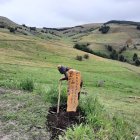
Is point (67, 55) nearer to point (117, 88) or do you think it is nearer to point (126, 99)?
point (117, 88)

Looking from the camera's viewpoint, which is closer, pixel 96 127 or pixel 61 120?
pixel 96 127

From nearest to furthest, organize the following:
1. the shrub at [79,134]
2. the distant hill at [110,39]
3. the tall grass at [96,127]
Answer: the shrub at [79,134], the tall grass at [96,127], the distant hill at [110,39]

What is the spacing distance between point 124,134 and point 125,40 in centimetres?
Result: 12102

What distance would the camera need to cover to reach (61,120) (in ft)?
55.6

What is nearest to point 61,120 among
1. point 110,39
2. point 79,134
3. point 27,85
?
point 79,134

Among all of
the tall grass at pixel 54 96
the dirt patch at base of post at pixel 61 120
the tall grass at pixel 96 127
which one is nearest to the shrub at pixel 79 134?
the tall grass at pixel 96 127

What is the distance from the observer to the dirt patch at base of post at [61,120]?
16017 millimetres

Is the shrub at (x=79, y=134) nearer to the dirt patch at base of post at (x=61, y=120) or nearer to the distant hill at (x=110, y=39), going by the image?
the dirt patch at base of post at (x=61, y=120)

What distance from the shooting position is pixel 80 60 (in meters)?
65.6

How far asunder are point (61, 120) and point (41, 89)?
5.56 m

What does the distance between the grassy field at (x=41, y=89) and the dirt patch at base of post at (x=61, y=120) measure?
221mm

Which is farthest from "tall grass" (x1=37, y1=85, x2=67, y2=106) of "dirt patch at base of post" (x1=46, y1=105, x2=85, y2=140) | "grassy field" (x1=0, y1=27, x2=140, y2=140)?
"dirt patch at base of post" (x1=46, y1=105, x2=85, y2=140)

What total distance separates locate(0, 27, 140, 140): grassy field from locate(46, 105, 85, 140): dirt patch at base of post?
0.22 m

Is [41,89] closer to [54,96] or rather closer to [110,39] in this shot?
[54,96]
